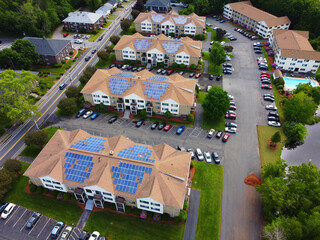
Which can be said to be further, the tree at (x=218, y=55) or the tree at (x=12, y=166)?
the tree at (x=218, y=55)

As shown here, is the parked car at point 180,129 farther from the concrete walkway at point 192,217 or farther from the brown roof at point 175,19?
the brown roof at point 175,19

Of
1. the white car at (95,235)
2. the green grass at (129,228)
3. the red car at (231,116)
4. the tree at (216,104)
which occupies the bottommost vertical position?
the green grass at (129,228)

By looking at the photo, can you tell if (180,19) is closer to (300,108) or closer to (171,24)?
(171,24)

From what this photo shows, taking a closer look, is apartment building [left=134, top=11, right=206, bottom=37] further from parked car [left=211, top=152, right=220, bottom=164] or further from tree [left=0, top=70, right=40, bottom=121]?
parked car [left=211, top=152, right=220, bottom=164]

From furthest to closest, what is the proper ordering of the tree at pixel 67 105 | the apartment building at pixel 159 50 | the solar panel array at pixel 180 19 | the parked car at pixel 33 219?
the solar panel array at pixel 180 19, the apartment building at pixel 159 50, the tree at pixel 67 105, the parked car at pixel 33 219

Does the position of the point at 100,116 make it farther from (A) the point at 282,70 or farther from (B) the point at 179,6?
(B) the point at 179,6

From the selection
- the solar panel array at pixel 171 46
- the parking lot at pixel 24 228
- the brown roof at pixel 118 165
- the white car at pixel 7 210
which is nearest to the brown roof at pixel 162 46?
the solar panel array at pixel 171 46

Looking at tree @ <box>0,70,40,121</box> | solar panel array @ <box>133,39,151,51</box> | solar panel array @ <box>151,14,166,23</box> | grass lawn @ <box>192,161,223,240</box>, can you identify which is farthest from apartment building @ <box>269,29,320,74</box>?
tree @ <box>0,70,40,121</box>

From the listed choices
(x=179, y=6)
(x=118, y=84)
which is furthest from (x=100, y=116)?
(x=179, y=6)
